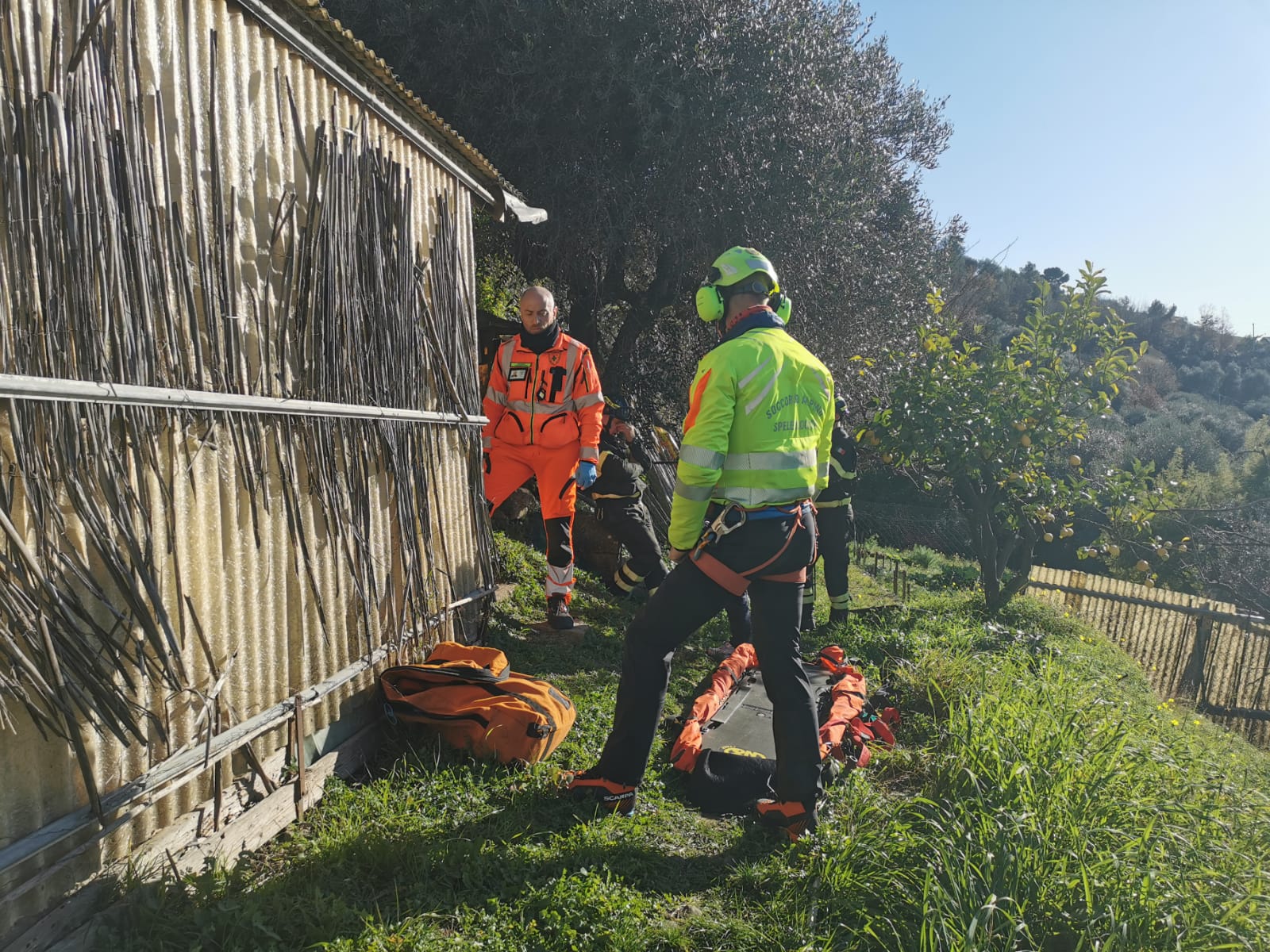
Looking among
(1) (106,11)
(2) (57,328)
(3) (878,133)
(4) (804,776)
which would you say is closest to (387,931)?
(4) (804,776)

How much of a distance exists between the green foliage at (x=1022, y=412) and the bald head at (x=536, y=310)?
4.83 metres

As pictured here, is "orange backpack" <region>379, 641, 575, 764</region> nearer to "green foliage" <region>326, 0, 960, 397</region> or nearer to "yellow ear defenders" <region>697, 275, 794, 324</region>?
"yellow ear defenders" <region>697, 275, 794, 324</region>

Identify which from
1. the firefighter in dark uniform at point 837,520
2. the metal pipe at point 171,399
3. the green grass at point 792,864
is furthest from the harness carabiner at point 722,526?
the firefighter in dark uniform at point 837,520

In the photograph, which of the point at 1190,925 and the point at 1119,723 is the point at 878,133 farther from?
the point at 1190,925

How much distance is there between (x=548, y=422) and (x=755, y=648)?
2.73 meters

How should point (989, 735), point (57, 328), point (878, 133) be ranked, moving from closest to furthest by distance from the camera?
point (57, 328)
point (989, 735)
point (878, 133)

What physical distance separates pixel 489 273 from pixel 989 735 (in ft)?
23.6

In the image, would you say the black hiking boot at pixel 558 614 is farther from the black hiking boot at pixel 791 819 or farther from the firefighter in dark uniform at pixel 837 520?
the black hiking boot at pixel 791 819

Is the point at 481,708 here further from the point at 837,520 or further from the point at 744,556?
the point at 837,520

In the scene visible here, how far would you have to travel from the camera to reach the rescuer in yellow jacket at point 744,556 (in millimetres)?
3244

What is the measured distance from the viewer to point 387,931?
2449 millimetres

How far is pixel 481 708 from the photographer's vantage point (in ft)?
11.9

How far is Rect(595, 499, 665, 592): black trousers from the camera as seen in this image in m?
→ 6.42

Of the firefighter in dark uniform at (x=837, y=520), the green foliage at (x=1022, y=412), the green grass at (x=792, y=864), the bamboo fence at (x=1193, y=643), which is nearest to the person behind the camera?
the green grass at (x=792, y=864)
